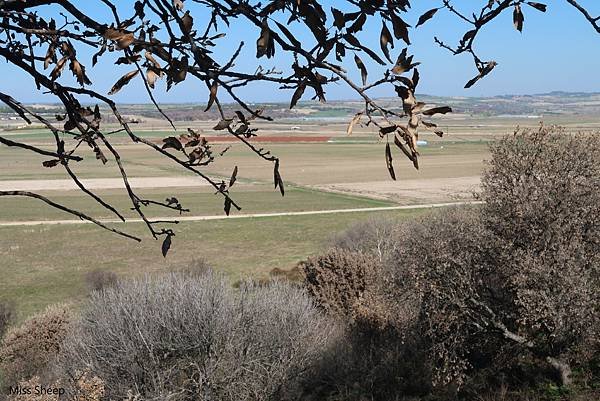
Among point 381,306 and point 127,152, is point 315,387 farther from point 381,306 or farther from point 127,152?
point 127,152

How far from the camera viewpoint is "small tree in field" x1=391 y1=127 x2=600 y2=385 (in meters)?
15.9

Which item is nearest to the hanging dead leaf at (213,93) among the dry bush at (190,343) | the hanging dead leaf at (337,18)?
the hanging dead leaf at (337,18)

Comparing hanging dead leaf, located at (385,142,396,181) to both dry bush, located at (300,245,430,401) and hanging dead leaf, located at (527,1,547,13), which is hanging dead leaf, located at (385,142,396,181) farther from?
dry bush, located at (300,245,430,401)

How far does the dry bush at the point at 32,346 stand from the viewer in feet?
61.6

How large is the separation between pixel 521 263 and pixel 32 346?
48.3 ft

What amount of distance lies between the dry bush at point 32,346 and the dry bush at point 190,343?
237 centimetres

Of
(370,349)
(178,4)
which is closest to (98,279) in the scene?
(370,349)

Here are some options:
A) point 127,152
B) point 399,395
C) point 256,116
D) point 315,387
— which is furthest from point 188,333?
point 127,152

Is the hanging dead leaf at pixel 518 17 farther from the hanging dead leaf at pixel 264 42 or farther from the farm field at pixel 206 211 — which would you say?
the farm field at pixel 206 211

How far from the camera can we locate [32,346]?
65.1 feet

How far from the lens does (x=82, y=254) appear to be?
45281 mm

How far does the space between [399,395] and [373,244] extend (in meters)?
15.2

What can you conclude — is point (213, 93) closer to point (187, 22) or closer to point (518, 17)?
point (187, 22)

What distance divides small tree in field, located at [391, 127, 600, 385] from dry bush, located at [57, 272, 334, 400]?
3856 millimetres
